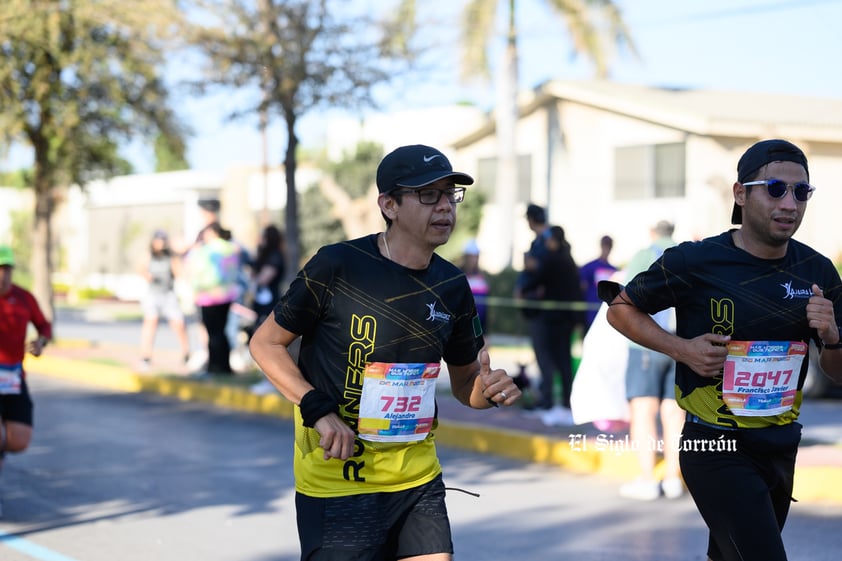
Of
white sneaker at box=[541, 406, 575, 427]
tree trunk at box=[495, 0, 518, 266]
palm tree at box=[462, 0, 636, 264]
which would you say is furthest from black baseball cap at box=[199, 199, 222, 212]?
tree trunk at box=[495, 0, 518, 266]

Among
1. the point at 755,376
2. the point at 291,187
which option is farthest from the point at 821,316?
the point at 291,187

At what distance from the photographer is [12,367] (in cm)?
731

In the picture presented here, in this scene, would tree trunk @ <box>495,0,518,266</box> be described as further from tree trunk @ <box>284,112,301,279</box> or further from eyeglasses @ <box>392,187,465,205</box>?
eyeglasses @ <box>392,187,465,205</box>

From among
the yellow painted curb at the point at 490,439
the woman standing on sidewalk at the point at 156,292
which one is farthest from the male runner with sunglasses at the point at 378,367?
the woman standing on sidewalk at the point at 156,292

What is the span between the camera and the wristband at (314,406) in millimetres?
3594

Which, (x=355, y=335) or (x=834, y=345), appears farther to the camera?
(x=834, y=345)

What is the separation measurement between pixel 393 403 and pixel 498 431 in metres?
6.32

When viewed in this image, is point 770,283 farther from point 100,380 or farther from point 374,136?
point 374,136

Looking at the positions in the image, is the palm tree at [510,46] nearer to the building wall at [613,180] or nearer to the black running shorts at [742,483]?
the building wall at [613,180]

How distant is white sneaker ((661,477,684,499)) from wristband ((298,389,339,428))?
4.98m

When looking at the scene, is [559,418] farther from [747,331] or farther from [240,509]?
[747,331]

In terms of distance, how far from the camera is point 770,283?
406 cm

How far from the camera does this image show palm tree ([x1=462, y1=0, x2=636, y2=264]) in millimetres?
27125

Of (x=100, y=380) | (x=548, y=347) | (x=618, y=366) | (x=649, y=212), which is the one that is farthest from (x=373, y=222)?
(x=618, y=366)
